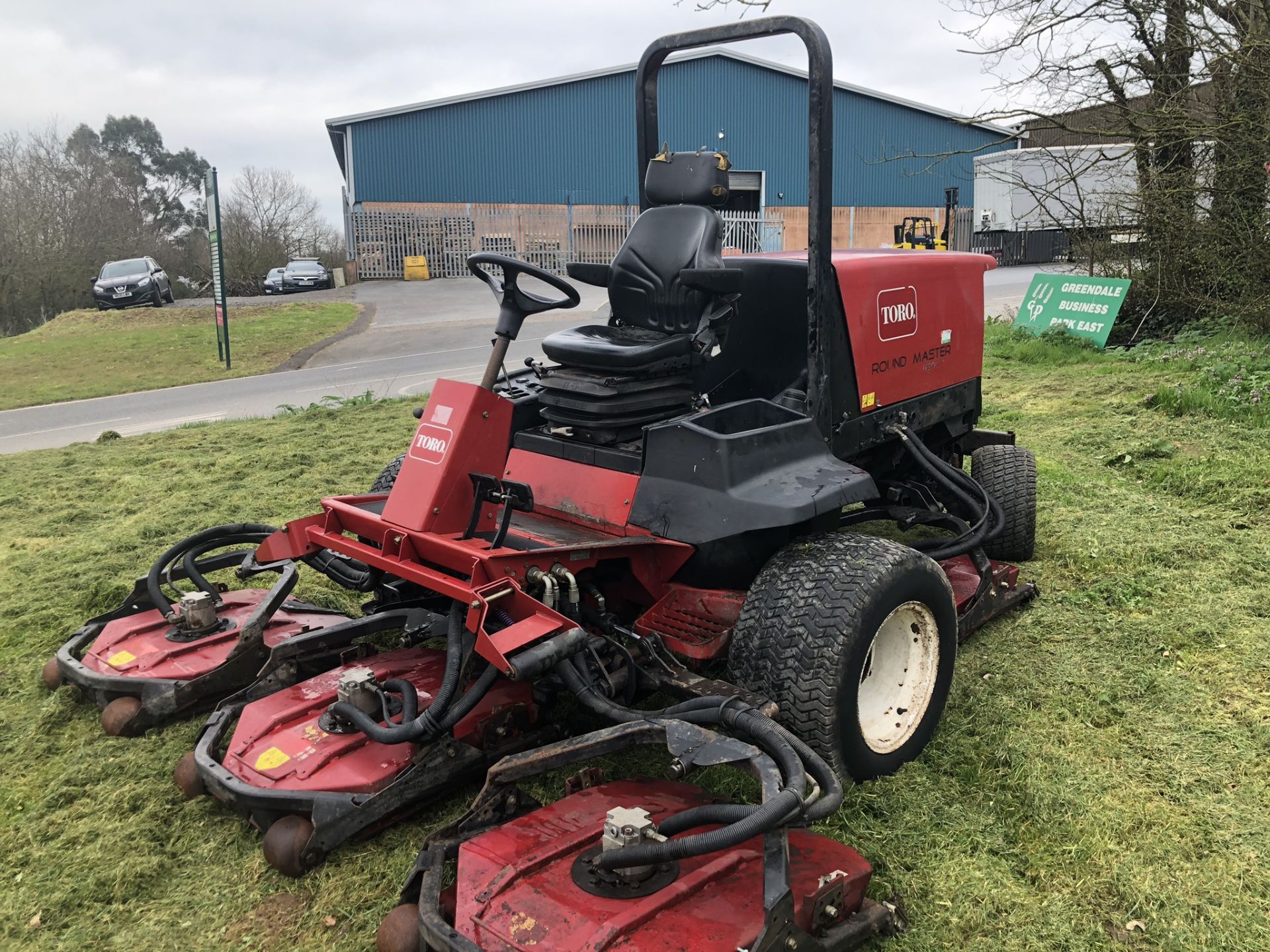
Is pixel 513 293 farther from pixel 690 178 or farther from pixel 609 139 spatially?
pixel 609 139

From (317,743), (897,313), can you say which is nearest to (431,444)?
(317,743)

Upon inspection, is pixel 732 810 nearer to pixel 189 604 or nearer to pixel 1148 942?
pixel 1148 942

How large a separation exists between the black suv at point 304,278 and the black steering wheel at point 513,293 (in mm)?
23562

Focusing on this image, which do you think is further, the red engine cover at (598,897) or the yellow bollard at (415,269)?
the yellow bollard at (415,269)

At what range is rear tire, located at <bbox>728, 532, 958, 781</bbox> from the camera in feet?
8.65

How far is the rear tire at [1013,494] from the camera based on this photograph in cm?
437

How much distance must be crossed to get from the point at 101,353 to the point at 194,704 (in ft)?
43.0

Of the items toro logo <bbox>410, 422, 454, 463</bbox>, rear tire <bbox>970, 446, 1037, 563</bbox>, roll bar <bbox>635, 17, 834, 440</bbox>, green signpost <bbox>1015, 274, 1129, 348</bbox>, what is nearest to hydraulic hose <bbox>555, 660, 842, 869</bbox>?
toro logo <bbox>410, 422, 454, 463</bbox>

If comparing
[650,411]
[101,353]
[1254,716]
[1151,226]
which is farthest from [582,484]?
[101,353]

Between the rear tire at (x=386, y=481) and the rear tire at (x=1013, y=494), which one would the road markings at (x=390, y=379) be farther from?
the rear tire at (x=1013, y=494)

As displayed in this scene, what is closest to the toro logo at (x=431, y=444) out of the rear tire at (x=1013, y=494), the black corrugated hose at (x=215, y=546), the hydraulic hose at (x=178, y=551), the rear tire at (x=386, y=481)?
the black corrugated hose at (x=215, y=546)

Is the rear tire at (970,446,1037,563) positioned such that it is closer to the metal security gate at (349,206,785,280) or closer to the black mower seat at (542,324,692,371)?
the black mower seat at (542,324,692,371)

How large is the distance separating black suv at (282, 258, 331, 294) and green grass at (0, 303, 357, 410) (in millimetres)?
5929

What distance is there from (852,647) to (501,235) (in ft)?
81.2
